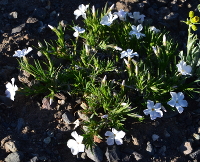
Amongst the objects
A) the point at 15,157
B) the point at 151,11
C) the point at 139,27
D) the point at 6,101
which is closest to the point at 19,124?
the point at 6,101

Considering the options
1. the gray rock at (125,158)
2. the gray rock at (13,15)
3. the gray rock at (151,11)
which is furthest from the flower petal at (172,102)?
the gray rock at (13,15)

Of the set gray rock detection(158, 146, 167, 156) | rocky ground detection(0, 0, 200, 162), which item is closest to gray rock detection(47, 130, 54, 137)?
rocky ground detection(0, 0, 200, 162)

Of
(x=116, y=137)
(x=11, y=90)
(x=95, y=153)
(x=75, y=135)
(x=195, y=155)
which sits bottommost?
(x=195, y=155)

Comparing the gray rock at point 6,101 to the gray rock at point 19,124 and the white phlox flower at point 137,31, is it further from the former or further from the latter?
the white phlox flower at point 137,31

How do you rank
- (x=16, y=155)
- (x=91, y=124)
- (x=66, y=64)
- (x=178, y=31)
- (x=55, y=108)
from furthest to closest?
(x=178, y=31), (x=66, y=64), (x=55, y=108), (x=91, y=124), (x=16, y=155)

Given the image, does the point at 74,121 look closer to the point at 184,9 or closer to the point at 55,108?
the point at 55,108

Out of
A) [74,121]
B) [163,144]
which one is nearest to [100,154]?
[74,121]

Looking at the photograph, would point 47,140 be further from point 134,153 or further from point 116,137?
point 134,153
